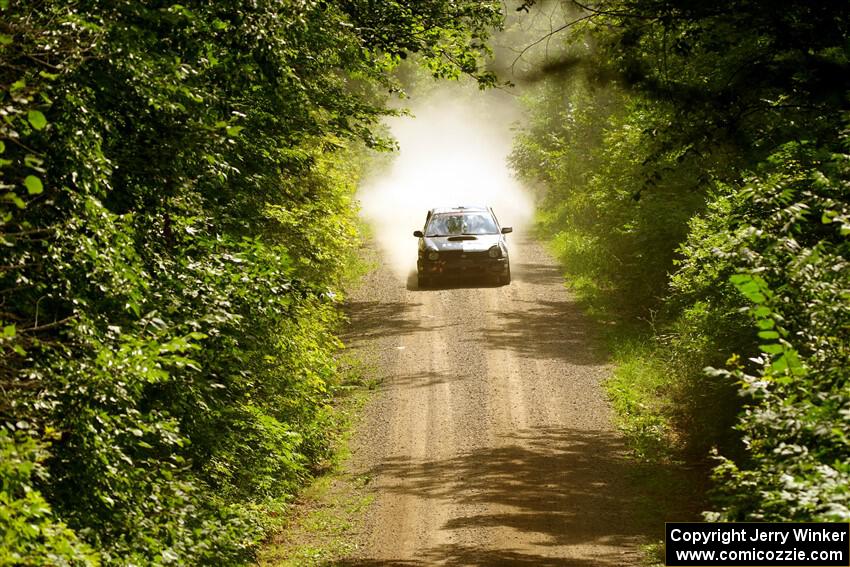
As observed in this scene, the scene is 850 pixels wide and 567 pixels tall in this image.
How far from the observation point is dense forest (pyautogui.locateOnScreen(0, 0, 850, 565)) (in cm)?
596

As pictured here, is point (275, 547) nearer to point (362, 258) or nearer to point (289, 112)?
point (289, 112)

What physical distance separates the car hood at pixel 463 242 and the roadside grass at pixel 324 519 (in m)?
8.32

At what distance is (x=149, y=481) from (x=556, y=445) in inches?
388

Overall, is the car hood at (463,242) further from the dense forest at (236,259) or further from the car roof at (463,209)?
the dense forest at (236,259)

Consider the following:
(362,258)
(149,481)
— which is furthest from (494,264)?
(149,481)

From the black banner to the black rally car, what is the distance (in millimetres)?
17948

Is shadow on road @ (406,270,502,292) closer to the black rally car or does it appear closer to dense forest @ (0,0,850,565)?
the black rally car

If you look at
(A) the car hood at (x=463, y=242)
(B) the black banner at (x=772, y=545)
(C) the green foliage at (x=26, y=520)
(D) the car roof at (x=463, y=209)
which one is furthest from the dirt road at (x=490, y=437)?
(C) the green foliage at (x=26, y=520)

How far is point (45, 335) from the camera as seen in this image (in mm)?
6762

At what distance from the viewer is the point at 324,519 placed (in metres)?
13.5

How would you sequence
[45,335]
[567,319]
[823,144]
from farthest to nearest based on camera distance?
1. [567,319]
2. [823,144]
3. [45,335]

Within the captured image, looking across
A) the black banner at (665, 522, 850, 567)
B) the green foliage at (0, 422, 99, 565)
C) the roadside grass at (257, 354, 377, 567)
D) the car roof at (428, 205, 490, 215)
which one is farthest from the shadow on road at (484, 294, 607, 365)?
the green foliage at (0, 422, 99, 565)

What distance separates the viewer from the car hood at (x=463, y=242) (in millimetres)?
24781

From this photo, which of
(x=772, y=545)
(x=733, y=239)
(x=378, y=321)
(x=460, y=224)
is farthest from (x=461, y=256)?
(x=772, y=545)
